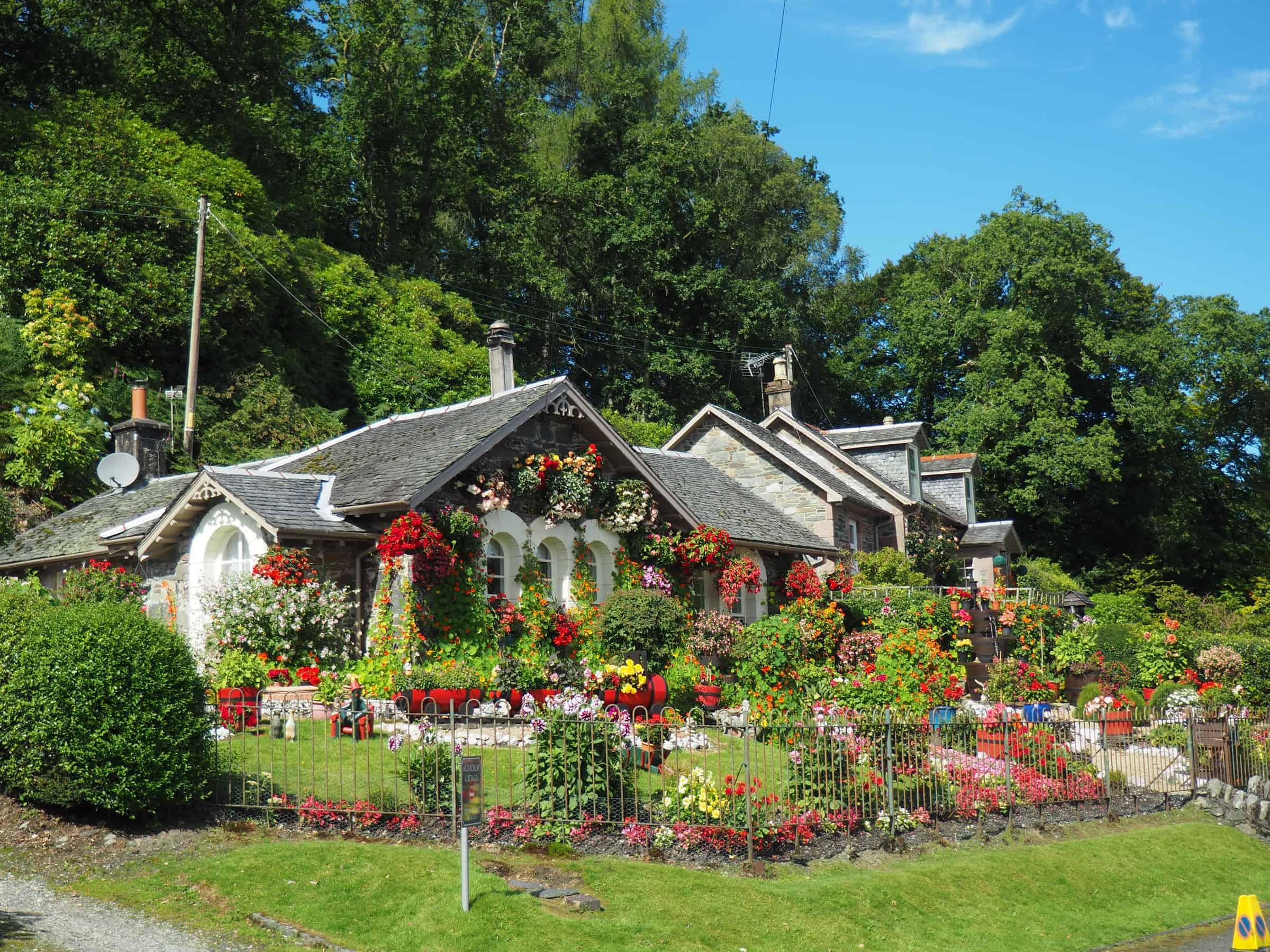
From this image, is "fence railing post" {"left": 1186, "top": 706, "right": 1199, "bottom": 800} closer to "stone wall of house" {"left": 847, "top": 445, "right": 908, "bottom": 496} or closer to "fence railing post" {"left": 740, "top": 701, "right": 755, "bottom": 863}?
"fence railing post" {"left": 740, "top": 701, "right": 755, "bottom": 863}

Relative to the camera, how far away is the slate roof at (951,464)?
4116 cm

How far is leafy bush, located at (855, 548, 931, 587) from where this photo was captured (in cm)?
3109

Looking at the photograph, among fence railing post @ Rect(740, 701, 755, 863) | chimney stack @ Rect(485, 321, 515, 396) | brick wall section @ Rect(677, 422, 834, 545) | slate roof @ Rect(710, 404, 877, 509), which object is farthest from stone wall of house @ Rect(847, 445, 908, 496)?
fence railing post @ Rect(740, 701, 755, 863)

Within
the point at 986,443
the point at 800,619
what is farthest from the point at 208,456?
the point at 986,443

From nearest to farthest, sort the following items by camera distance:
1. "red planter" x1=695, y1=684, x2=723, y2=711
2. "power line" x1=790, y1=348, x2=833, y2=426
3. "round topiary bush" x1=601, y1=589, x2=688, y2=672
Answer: "round topiary bush" x1=601, y1=589, x2=688, y2=672 < "red planter" x1=695, y1=684, x2=723, y2=711 < "power line" x1=790, y1=348, x2=833, y2=426

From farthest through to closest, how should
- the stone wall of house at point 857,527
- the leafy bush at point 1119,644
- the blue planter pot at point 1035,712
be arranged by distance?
the stone wall of house at point 857,527, the leafy bush at point 1119,644, the blue planter pot at point 1035,712

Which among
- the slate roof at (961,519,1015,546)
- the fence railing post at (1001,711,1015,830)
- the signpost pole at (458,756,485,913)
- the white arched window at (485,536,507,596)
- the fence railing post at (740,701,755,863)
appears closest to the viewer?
the signpost pole at (458,756,485,913)

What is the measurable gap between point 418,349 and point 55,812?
27.3 m

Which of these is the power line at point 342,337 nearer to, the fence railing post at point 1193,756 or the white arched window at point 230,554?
the white arched window at point 230,554

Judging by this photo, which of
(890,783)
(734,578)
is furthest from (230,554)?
(890,783)

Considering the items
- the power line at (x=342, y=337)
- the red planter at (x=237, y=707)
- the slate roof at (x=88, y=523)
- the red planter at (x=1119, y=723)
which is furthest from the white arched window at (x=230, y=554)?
the power line at (x=342, y=337)

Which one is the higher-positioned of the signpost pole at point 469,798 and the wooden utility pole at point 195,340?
the wooden utility pole at point 195,340

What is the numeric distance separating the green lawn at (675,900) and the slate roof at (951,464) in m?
28.0

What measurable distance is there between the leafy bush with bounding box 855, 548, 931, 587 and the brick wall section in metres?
1.65
